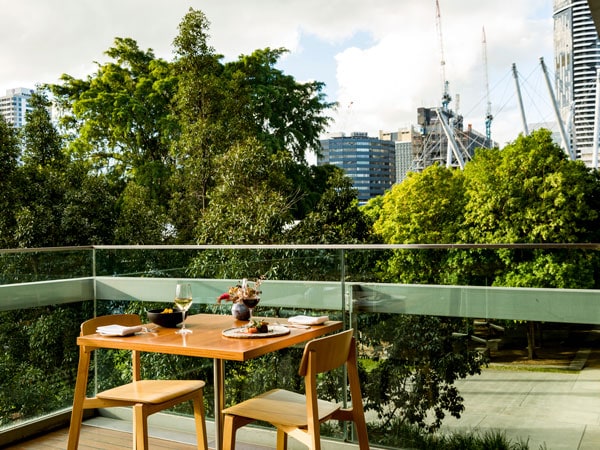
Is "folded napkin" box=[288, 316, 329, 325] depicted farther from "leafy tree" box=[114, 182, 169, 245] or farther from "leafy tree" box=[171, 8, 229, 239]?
"leafy tree" box=[114, 182, 169, 245]

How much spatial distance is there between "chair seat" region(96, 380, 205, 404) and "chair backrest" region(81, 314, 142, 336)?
0.90 ft

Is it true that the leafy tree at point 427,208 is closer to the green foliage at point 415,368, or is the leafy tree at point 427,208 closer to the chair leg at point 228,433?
the green foliage at point 415,368

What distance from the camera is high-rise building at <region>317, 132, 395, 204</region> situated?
139 ft

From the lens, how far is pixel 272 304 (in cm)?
358

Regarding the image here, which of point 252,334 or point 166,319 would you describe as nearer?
point 252,334

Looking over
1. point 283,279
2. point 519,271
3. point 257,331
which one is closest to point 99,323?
point 257,331

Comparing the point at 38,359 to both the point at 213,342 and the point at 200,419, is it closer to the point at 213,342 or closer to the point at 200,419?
the point at 200,419

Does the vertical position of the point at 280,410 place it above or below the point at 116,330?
below

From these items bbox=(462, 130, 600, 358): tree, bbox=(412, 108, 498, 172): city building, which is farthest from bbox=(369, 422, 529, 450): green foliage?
bbox=(412, 108, 498, 172): city building

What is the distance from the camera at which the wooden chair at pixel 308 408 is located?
2.22m

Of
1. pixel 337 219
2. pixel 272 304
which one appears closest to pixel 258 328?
pixel 272 304

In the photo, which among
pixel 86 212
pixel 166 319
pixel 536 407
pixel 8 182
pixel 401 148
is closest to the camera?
pixel 166 319

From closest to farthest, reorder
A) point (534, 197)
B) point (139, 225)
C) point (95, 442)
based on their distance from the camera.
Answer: point (95, 442)
point (139, 225)
point (534, 197)

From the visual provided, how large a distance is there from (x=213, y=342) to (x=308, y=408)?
43 cm
